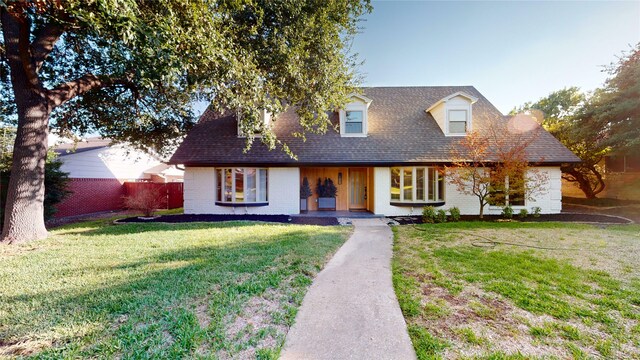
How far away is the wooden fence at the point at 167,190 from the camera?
1550cm

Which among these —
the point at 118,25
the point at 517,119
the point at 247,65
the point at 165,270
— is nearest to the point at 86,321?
the point at 165,270

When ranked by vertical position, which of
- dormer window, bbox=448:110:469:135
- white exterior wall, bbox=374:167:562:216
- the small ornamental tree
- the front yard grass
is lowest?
the front yard grass

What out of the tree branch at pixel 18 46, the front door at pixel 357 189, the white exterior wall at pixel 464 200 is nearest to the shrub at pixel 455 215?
the white exterior wall at pixel 464 200

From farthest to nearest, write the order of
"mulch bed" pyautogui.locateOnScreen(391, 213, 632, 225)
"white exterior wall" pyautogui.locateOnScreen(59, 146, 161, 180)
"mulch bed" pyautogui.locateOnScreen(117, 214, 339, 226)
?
"white exterior wall" pyautogui.locateOnScreen(59, 146, 161, 180), "mulch bed" pyautogui.locateOnScreen(117, 214, 339, 226), "mulch bed" pyautogui.locateOnScreen(391, 213, 632, 225)

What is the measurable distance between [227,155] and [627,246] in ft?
48.4

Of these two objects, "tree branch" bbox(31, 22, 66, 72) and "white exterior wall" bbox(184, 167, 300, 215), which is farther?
"white exterior wall" bbox(184, 167, 300, 215)

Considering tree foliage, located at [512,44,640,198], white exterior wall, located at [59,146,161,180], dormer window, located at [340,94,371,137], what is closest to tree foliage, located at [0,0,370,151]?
dormer window, located at [340,94,371,137]

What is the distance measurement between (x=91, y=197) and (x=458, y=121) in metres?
21.5

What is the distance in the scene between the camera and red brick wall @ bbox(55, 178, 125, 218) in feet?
42.1

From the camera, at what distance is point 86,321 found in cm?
299

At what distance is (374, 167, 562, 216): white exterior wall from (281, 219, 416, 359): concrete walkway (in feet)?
22.7

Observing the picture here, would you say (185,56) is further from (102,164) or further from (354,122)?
(102,164)

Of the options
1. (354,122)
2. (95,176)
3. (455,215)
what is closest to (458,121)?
(455,215)

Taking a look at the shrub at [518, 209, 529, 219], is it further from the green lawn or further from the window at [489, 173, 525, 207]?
the green lawn
